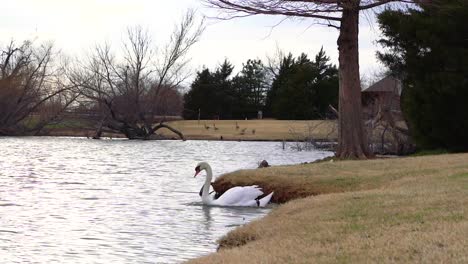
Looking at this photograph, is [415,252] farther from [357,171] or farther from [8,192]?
[8,192]

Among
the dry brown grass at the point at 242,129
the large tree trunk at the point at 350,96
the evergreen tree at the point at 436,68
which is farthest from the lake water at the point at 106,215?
the dry brown grass at the point at 242,129

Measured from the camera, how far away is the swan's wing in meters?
15.7

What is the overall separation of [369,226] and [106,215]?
25.0 ft

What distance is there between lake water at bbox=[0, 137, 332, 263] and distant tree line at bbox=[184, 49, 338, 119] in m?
45.8

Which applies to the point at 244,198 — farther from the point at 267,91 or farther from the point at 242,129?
the point at 267,91

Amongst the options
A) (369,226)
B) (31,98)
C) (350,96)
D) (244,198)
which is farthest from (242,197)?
(31,98)

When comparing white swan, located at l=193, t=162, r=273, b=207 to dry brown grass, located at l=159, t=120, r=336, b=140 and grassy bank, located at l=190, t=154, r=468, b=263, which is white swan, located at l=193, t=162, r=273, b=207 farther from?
dry brown grass, located at l=159, t=120, r=336, b=140

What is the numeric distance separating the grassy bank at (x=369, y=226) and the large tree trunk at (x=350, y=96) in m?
7.79

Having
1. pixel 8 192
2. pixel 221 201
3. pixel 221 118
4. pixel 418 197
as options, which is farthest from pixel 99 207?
pixel 221 118

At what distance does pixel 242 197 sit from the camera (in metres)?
15.8

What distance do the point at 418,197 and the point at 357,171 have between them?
6.42 metres

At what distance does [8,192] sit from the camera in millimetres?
19797

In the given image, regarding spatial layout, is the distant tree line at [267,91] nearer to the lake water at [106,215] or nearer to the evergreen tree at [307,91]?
the evergreen tree at [307,91]

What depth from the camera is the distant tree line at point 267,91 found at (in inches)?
2936
